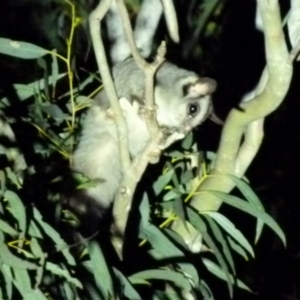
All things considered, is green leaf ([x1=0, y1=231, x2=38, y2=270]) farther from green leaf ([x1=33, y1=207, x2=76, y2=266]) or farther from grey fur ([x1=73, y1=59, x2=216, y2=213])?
grey fur ([x1=73, y1=59, x2=216, y2=213])

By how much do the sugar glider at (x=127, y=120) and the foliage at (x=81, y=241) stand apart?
6 cm

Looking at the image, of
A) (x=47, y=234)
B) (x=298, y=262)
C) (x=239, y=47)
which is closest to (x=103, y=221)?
(x=47, y=234)

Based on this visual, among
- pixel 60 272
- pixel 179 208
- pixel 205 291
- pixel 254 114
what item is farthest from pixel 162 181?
pixel 60 272

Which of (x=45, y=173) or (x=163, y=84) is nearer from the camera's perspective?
(x=45, y=173)

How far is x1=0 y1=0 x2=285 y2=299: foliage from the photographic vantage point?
2121mm

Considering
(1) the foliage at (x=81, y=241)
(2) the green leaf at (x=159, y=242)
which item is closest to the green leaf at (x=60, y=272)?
(1) the foliage at (x=81, y=241)

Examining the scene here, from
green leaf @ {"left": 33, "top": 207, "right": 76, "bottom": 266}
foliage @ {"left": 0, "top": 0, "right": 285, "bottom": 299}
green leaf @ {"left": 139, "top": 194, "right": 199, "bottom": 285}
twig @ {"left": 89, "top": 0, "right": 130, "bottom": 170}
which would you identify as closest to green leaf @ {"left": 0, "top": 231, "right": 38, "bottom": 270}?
foliage @ {"left": 0, "top": 0, "right": 285, "bottom": 299}

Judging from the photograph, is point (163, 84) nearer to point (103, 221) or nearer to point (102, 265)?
point (103, 221)

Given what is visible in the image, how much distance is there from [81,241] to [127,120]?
0.63 meters

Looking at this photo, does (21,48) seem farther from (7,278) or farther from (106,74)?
(7,278)

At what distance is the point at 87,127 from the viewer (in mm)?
2680

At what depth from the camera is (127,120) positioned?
108 inches

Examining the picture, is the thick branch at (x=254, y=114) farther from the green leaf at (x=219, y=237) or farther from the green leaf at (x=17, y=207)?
the green leaf at (x=17, y=207)

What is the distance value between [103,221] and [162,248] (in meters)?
0.29
